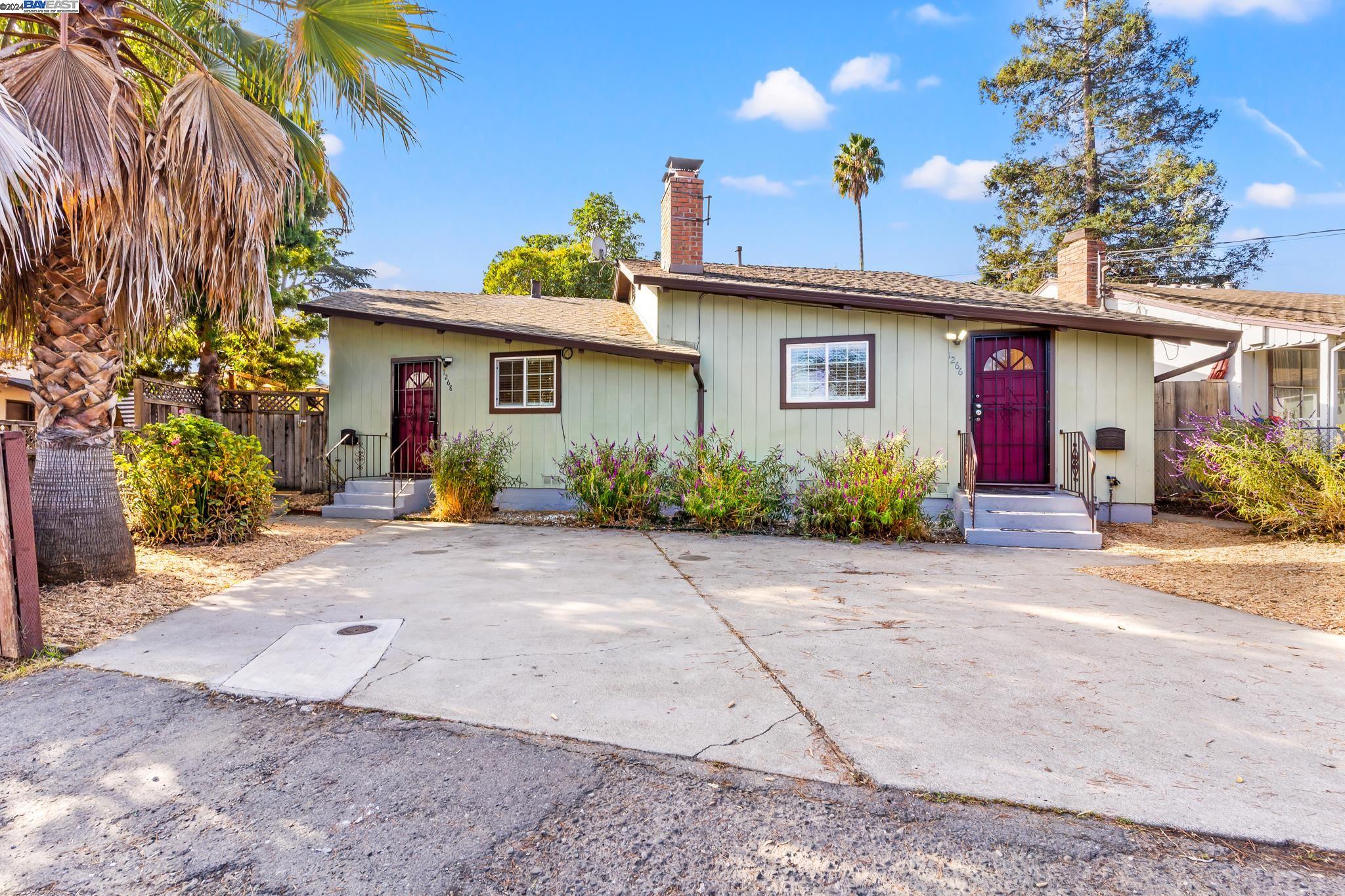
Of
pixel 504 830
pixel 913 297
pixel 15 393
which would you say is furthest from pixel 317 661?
pixel 15 393

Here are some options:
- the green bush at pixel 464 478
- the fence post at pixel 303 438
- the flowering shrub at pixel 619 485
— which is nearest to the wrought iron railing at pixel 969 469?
the flowering shrub at pixel 619 485

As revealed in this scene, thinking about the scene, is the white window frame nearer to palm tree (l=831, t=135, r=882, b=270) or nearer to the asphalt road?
the asphalt road

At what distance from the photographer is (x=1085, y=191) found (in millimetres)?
23141

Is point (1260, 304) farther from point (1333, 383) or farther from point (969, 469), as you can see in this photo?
point (969, 469)

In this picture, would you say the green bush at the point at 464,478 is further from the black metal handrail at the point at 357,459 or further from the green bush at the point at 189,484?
the green bush at the point at 189,484

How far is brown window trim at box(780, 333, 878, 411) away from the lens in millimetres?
9289

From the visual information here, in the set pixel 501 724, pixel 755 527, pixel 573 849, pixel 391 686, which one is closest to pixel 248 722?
pixel 391 686

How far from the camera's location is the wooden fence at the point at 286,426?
1142 centimetres

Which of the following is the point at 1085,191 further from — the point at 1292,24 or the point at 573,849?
the point at 573,849

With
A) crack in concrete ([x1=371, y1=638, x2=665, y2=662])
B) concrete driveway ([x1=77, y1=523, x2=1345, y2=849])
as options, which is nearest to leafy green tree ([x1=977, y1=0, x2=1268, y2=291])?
concrete driveway ([x1=77, y1=523, x2=1345, y2=849])

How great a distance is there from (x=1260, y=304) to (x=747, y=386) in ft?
35.0

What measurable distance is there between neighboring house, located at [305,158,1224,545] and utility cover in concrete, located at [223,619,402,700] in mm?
6262

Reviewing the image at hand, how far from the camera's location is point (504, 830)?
1890 millimetres

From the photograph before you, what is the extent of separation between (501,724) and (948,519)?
702cm
